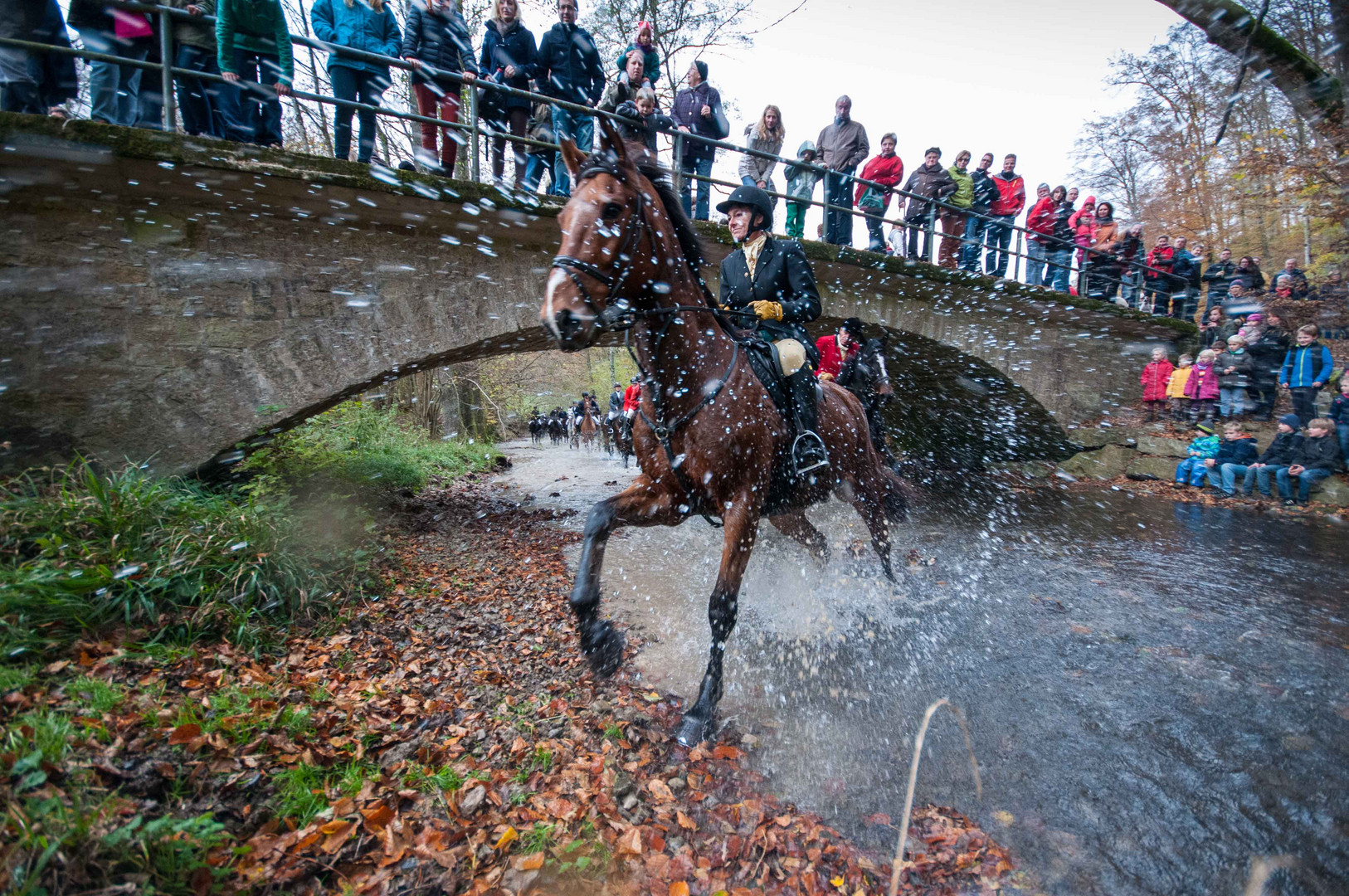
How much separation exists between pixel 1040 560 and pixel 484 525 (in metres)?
7.21

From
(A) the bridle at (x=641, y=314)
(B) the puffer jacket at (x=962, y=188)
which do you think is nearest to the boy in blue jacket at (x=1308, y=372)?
(B) the puffer jacket at (x=962, y=188)

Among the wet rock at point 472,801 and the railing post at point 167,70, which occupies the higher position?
the railing post at point 167,70

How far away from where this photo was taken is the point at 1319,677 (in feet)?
12.5

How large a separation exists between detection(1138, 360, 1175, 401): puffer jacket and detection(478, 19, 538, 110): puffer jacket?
1394 centimetres

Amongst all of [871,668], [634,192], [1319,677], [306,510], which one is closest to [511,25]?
[634,192]

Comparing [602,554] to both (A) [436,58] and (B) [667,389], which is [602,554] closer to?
(B) [667,389]

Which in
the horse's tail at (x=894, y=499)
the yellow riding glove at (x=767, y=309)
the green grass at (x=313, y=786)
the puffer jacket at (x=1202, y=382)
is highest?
the yellow riding glove at (x=767, y=309)

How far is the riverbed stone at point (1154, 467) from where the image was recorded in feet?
38.6

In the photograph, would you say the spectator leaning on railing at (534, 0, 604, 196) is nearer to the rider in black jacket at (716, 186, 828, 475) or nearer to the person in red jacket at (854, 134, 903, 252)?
the rider in black jacket at (716, 186, 828, 475)

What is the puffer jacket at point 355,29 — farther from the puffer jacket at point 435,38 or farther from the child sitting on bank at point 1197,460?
the child sitting on bank at point 1197,460

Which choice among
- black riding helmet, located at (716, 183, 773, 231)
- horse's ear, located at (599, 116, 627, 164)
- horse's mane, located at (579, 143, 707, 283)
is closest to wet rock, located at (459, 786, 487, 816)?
horse's mane, located at (579, 143, 707, 283)

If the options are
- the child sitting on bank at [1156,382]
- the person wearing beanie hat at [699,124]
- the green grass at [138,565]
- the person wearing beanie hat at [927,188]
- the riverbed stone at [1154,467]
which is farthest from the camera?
the child sitting on bank at [1156,382]

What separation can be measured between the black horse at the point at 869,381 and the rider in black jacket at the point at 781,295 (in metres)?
2.97

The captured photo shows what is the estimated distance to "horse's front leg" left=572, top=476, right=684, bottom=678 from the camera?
3.40 m
